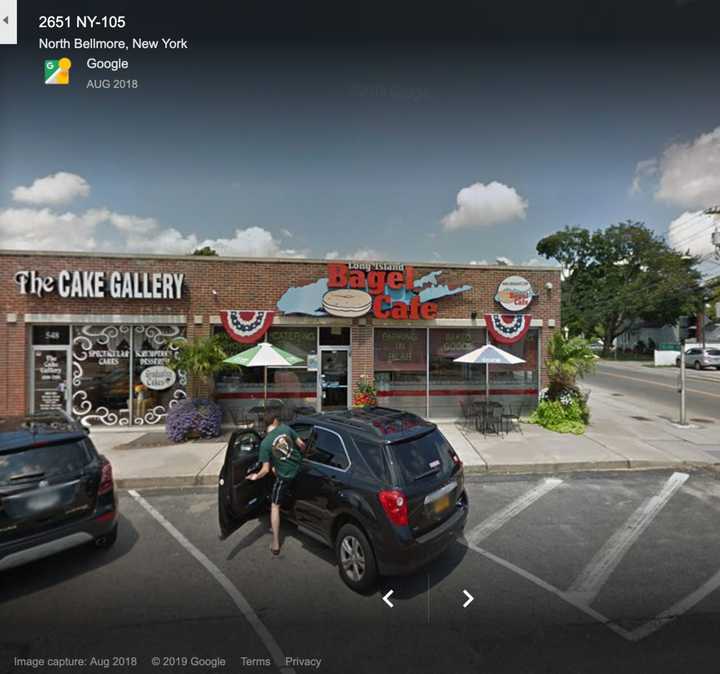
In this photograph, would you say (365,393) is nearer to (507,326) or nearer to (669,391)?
(507,326)

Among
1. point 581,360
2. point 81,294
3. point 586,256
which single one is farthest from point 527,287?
point 586,256

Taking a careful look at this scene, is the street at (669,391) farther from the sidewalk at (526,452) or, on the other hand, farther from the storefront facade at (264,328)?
the storefront facade at (264,328)

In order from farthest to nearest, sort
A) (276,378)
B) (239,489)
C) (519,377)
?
(519,377), (276,378), (239,489)

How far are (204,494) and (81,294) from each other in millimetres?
7084

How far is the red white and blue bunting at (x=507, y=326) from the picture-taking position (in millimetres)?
11148

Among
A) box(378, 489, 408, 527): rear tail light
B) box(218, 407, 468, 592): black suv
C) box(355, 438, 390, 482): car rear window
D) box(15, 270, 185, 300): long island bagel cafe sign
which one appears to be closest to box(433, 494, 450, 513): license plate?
box(218, 407, 468, 592): black suv

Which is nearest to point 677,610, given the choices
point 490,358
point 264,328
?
point 490,358

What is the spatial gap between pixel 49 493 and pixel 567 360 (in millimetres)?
11324

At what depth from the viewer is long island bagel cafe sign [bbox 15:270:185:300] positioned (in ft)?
31.7

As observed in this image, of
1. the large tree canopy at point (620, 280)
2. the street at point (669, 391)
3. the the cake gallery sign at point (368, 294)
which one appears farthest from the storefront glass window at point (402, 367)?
the large tree canopy at point (620, 280)

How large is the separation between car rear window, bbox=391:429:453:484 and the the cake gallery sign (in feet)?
21.7

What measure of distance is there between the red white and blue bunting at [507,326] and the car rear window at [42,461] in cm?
1010

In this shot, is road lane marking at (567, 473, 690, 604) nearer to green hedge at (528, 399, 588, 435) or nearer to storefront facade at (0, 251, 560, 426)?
green hedge at (528, 399, 588, 435)

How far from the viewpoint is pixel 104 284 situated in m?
9.84
